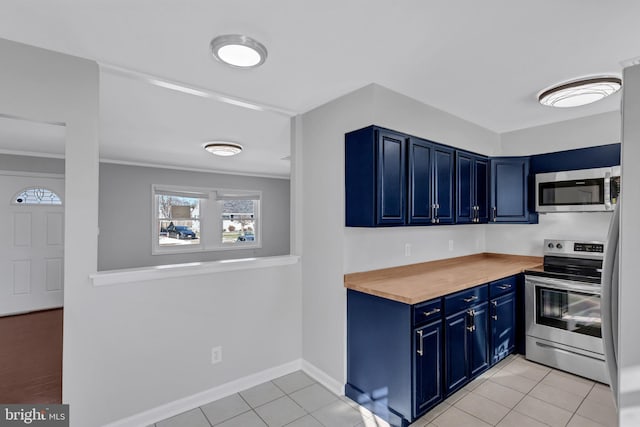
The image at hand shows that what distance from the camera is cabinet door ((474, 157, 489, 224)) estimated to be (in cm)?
331

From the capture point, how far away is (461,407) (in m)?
2.35

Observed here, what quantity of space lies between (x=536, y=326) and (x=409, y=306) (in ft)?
6.02

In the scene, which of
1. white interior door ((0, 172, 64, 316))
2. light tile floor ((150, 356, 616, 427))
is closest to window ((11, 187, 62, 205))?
white interior door ((0, 172, 64, 316))

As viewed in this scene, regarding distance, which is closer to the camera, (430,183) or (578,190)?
(430,183)

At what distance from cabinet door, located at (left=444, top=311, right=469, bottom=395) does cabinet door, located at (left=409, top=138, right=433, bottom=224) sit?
827 millimetres

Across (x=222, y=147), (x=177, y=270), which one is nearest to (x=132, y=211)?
(x=222, y=147)

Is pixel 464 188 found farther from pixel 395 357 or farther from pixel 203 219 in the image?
pixel 203 219

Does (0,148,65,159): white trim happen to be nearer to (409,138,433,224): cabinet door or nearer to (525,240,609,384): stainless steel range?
(409,138,433,224): cabinet door

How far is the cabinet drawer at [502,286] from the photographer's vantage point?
9.17ft

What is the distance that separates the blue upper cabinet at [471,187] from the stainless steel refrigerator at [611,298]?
208 centimetres

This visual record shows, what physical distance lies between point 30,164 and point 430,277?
607 centimetres

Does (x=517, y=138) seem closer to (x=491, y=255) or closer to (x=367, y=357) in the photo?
(x=491, y=255)

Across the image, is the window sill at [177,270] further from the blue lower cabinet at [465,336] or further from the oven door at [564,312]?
the oven door at [564,312]

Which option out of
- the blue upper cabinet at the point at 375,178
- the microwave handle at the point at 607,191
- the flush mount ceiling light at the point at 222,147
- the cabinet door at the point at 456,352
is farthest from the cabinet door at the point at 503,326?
the flush mount ceiling light at the point at 222,147
